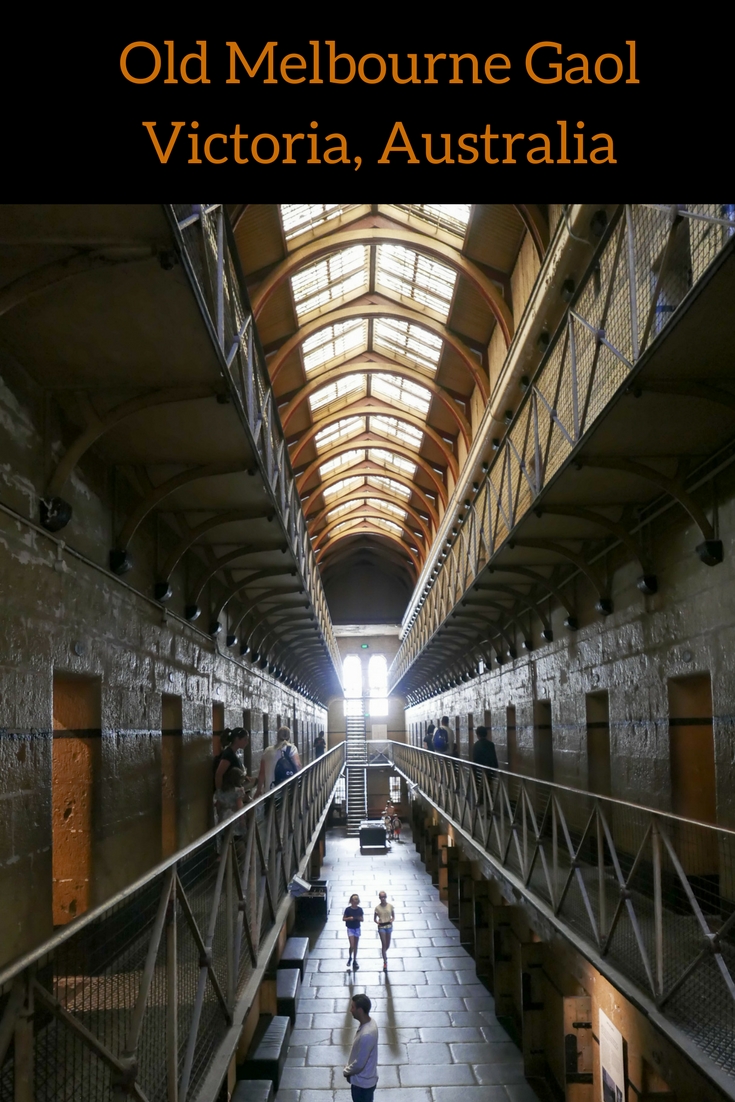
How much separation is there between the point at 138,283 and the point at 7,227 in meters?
0.56

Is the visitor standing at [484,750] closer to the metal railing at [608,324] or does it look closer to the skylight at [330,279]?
the metal railing at [608,324]

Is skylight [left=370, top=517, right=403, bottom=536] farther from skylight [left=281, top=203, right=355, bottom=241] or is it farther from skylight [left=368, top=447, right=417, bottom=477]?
skylight [left=281, top=203, right=355, bottom=241]

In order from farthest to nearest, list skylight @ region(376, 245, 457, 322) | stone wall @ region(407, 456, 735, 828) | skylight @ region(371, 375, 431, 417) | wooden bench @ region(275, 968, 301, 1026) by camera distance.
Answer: skylight @ region(371, 375, 431, 417) → skylight @ region(376, 245, 457, 322) → wooden bench @ region(275, 968, 301, 1026) → stone wall @ region(407, 456, 735, 828)

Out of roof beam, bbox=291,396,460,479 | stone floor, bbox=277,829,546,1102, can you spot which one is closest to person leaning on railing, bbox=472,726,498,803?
stone floor, bbox=277,829,546,1102

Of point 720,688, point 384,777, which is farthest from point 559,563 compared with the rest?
point 384,777

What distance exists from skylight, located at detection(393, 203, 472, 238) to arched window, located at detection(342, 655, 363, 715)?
86.9 ft

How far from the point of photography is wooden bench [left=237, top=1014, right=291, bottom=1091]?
7113 millimetres

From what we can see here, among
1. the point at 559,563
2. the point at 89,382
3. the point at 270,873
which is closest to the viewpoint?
the point at 89,382

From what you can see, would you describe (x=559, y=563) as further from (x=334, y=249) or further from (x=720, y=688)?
(x=334, y=249)

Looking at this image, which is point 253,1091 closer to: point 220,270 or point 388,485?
point 220,270

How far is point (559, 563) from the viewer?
948cm

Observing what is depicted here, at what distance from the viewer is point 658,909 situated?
3.91 m

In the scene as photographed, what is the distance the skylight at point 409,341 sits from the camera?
16.9 metres
